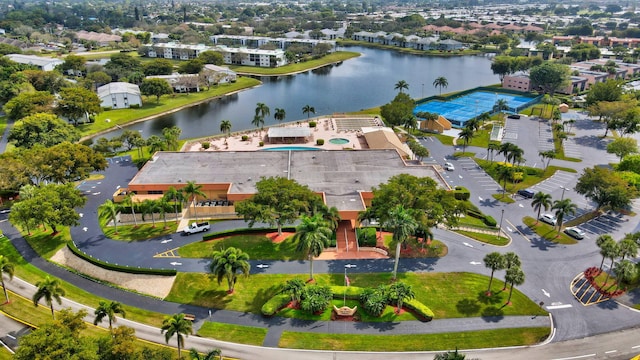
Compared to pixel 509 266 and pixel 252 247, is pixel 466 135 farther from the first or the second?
pixel 252 247

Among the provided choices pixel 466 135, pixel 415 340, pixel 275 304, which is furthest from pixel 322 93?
pixel 415 340

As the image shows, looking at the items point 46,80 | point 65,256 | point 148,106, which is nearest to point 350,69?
point 148,106

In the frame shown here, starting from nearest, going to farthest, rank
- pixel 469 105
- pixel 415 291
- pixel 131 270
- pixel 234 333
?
1. pixel 234 333
2. pixel 415 291
3. pixel 131 270
4. pixel 469 105

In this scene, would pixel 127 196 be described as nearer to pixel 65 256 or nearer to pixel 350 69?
pixel 65 256

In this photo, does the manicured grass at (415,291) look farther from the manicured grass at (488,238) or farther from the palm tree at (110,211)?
the palm tree at (110,211)

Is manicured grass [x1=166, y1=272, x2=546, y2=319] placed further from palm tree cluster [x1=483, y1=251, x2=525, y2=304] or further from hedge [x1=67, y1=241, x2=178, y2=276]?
palm tree cluster [x1=483, y1=251, x2=525, y2=304]
